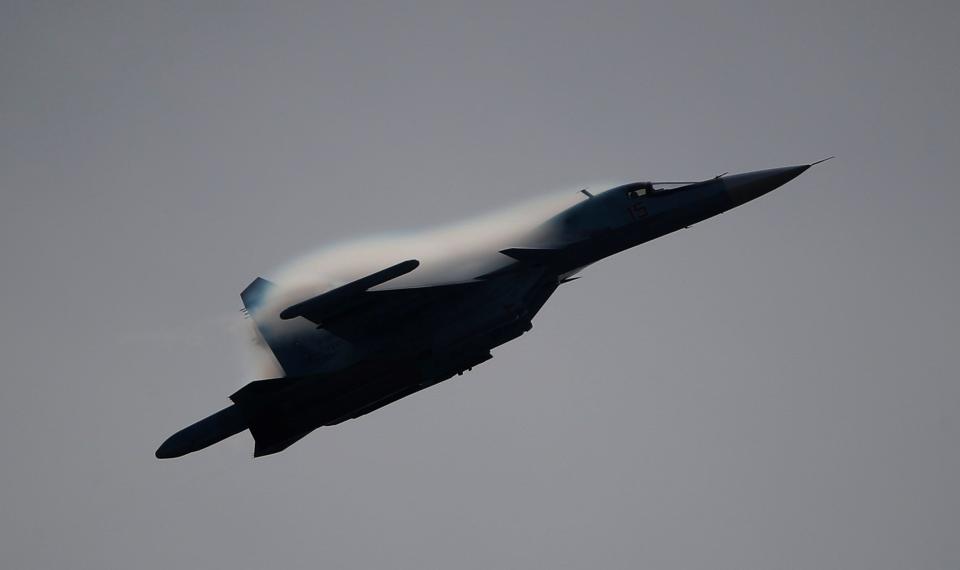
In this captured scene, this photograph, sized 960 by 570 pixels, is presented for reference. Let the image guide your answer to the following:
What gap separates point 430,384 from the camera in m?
29.8

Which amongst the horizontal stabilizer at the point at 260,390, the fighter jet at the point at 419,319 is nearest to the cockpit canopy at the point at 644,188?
the fighter jet at the point at 419,319

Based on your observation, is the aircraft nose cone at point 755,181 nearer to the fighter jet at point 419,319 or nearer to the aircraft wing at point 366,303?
the fighter jet at point 419,319

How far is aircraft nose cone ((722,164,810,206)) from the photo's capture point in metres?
30.7

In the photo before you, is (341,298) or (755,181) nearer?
(341,298)

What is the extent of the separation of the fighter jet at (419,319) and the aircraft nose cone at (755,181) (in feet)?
0.09

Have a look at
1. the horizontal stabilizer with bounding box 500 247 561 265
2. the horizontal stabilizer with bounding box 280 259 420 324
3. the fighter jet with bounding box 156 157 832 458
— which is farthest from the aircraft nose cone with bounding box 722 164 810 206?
the horizontal stabilizer with bounding box 280 259 420 324

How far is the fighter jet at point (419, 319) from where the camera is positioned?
2903cm

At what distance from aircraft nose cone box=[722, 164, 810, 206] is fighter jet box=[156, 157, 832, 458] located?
3 cm

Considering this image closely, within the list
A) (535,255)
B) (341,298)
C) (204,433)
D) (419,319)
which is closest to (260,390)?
(204,433)

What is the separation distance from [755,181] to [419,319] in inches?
392

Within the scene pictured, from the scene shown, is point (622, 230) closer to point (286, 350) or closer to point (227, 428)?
point (286, 350)

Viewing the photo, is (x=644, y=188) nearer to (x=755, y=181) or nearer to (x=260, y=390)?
(x=755, y=181)

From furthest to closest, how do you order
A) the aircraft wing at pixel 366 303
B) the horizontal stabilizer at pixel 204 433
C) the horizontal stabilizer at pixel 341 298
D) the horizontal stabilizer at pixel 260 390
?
1. the horizontal stabilizer at pixel 204 433
2. the horizontal stabilizer at pixel 260 390
3. the aircraft wing at pixel 366 303
4. the horizontal stabilizer at pixel 341 298

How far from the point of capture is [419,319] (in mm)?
29500
